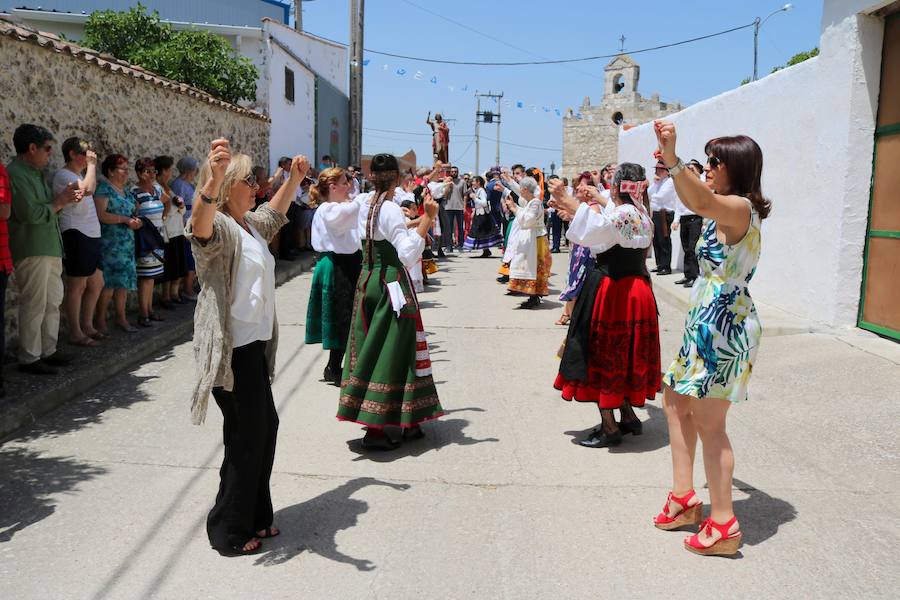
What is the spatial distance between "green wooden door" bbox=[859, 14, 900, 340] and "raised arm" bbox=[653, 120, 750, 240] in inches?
183

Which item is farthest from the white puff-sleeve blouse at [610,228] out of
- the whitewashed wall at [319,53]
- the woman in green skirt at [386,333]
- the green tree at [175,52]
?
the whitewashed wall at [319,53]

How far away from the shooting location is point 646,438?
5043mm

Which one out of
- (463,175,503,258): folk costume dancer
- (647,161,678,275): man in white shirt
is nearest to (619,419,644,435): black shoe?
(647,161,678,275): man in white shirt

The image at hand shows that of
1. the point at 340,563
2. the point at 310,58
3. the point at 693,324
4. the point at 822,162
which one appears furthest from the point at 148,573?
the point at 310,58

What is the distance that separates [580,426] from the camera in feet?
17.4

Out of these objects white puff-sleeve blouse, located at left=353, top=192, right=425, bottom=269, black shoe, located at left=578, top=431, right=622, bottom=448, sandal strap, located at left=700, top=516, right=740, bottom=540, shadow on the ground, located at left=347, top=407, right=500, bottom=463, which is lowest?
shadow on the ground, located at left=347, top=407, right=500, bottom=463

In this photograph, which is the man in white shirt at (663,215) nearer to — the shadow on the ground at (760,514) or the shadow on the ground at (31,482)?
the shadow on the ground at (760,514)

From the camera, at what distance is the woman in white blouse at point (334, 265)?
5.75 metres

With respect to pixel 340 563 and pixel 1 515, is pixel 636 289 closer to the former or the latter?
pixel 340 563

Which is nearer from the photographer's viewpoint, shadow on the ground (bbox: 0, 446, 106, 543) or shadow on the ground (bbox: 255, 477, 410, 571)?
shadow on the ground (bbox: 255, 477, 410, 571)

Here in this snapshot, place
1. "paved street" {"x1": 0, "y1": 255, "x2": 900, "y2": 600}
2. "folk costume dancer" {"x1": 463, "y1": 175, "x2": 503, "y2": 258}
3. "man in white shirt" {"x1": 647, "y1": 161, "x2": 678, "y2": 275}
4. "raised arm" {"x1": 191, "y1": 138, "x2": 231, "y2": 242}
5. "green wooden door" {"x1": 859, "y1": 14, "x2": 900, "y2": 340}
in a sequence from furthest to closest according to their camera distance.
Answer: "folk costume dancer" {"x1": 463, "y1": 175, "x2": 503, "y2": 258} < "man in white shirt" {"x1": 647, "y1": 161, "x2": 678, "y2": 275} < "green wooden door" {"x1": 859, "y1": 14, "x2": 900, "y2": 340} < "paved street" {"x1": 0, "y1": 255, "x2": 900, "y2": 600} < "raised arm" {"x1": 191, "y1": 138, "x2": 231, "y2": 242}

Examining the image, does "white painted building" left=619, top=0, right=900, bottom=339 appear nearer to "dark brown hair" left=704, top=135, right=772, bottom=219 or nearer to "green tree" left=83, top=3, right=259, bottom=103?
"dark brown hair" left=704, top=135, right=772, bottom=219

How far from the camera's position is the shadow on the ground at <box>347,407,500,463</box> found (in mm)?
4738

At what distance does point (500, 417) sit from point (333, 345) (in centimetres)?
159
